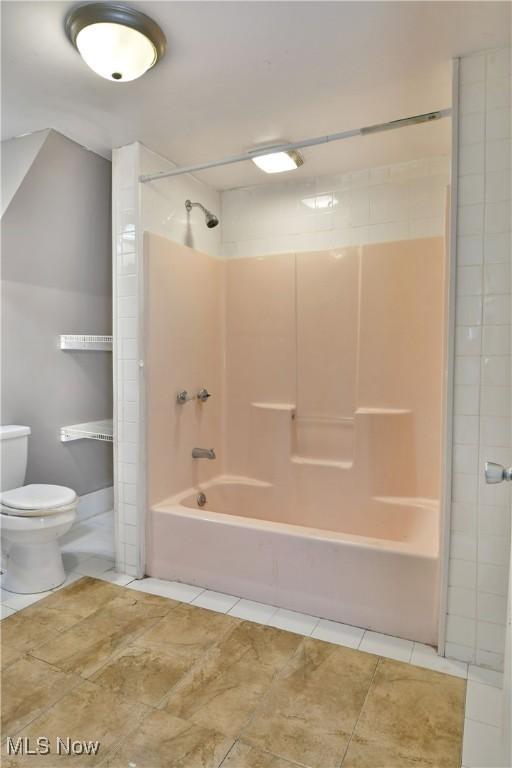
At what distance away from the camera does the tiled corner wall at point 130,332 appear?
7.92 feet

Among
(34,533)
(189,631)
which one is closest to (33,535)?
(34,533)

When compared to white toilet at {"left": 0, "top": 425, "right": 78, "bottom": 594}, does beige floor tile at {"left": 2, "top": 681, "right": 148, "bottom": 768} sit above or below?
below

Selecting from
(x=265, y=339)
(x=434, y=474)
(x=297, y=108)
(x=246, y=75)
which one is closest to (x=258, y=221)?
(x=265, y=339)

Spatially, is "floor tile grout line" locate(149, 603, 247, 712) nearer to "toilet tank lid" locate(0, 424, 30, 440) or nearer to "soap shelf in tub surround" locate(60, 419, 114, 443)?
"soap shelf in tub surround" locate(60, 419, 114, 443)

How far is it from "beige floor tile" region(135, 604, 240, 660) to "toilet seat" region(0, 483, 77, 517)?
0.75 metres

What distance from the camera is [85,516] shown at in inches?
128

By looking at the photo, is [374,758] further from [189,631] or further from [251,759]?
[189,631]

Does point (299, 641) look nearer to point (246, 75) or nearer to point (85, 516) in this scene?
point (85, 516)

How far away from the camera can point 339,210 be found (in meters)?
2.86

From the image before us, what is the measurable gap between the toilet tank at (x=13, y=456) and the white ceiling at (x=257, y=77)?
62.6 inches

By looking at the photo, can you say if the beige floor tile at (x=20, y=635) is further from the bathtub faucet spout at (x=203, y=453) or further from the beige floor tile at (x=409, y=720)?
the beige floor tile at (x=409, y=720)

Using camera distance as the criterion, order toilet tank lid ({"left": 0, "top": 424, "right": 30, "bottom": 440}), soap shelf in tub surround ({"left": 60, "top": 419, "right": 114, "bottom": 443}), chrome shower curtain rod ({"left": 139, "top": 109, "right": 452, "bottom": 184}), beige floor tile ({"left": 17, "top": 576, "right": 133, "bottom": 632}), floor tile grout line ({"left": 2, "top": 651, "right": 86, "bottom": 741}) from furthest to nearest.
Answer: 1. soap shelf in tub surround ({"left": 60, "top": 419, "right": 114, "bottom": 443})
2. toilet tank lid ({"left": 0, "top": 424, "right": 30, "bottom": 440})
3. beige floor tile ({"left": 17, "top": 576, "right": 133, "bottom": 632})
4. chrome shower curtain rod ({"left": 139, "top": 109, "right": 452, "bottom": 184})
5. floor tile grout line ({"left": 2, "top": 651, "right": 86, "bottom": 741})

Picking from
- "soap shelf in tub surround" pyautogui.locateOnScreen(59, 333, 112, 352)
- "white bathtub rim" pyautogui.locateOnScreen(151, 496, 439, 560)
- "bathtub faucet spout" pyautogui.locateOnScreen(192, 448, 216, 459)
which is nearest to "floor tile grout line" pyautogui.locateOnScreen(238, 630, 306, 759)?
"white bathtub rim" pyautogui.locateOnScreen(151, 496, 439, 560)

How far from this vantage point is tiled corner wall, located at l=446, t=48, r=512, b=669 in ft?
5.55
